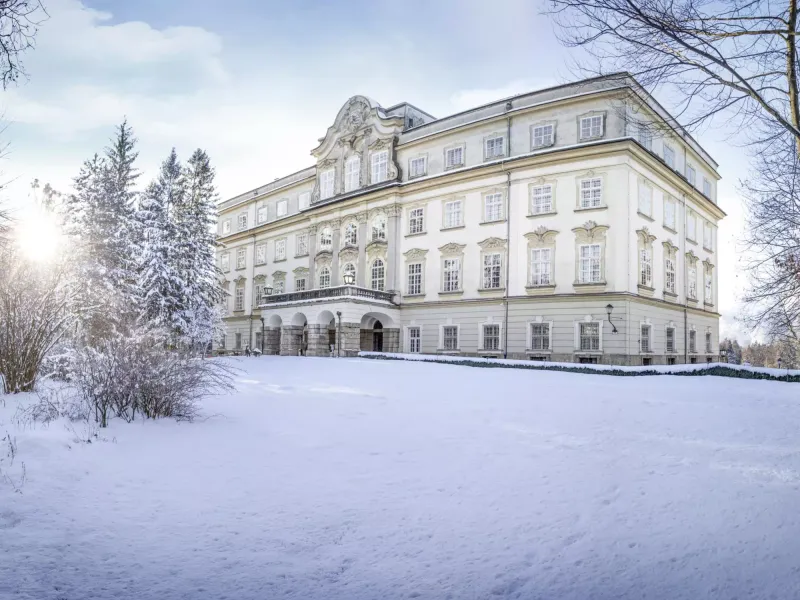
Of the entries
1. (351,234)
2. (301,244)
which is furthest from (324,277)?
(301,244)

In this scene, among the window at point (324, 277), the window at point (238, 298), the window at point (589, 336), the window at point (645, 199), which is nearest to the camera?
the window at point (589, 336)

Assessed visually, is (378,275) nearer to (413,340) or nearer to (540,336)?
(413,340)

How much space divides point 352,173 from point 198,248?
1231 centimetres

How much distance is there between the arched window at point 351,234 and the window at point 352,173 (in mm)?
2751

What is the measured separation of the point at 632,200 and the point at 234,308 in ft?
128

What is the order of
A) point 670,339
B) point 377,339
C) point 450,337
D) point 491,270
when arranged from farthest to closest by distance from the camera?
point 377,339 < point 450,337 < point 670,339 < point 491,270

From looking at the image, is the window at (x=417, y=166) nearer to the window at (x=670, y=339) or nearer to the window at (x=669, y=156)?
the window at (x=669, y=156)

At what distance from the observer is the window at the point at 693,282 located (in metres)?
35.5

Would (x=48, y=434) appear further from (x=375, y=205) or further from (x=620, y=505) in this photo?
(x=375, y=205)

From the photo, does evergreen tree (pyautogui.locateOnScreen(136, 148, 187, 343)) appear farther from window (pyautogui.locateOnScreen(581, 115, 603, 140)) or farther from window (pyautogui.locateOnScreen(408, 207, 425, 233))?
window (pyautogui.locateOnScreen(581, 115, 603, 140))

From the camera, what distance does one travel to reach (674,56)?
24.6 ft

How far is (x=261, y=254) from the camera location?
51.3m

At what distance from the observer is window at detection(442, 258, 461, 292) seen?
33.4m

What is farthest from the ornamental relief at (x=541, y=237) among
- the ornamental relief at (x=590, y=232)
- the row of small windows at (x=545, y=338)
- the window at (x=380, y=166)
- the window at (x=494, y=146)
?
the window at (x=380, y=166)
